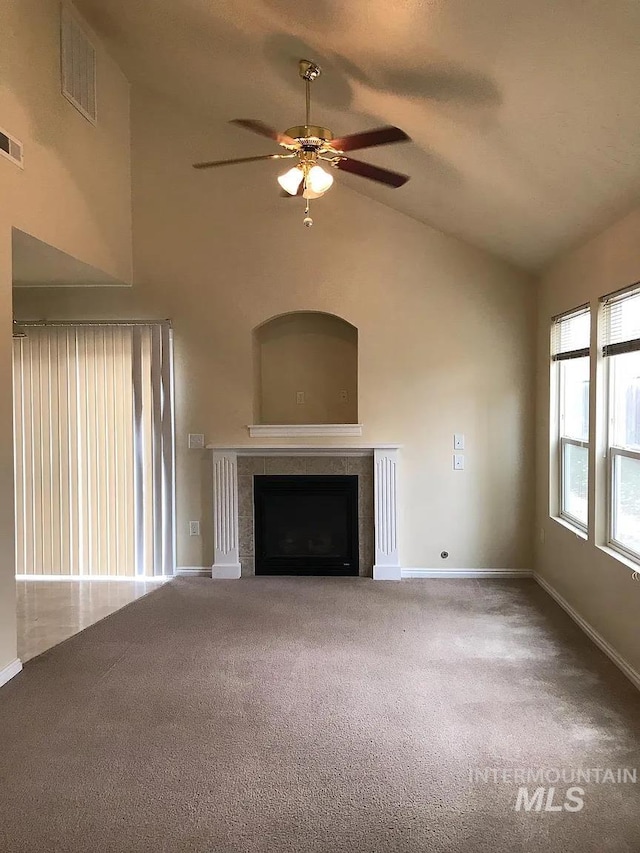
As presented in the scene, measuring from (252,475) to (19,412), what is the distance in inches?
82.9

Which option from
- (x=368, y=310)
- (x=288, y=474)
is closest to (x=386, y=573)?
(x=288, y=474)

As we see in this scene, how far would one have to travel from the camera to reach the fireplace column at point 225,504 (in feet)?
18.5

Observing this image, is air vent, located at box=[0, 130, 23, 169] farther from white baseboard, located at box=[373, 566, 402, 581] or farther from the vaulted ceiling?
white baseboard, located at box=[373, 566, 402, 581]

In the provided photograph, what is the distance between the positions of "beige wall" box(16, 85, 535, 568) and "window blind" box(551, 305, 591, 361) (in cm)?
52

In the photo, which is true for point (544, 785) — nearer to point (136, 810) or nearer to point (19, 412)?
point (136, 810)

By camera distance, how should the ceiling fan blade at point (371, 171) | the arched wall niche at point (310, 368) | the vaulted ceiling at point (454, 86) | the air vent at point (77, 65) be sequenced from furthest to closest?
1. the arched wall niche at point (310, 368)
2. the air vent at point (77, 65)
3. the ceiling fan blade at point (371, 171)
4. the vaulted ceiling at point (454, 86)

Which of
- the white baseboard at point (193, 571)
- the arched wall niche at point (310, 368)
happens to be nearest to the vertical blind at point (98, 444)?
the white baseboard at point (193, 571)

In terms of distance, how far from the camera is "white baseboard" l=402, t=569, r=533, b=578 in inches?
218

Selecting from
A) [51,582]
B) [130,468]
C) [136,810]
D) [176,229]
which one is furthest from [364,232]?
[136,810]

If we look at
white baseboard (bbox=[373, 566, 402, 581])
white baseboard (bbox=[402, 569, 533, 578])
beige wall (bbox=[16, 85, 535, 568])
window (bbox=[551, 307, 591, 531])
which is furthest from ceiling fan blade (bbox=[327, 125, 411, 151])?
white baseboard (bbox=[402, 569, 533, 578])

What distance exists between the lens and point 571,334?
4.66 m

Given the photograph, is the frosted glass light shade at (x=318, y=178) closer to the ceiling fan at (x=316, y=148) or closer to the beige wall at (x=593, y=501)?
the ceiling fan at (x=316, y=148)

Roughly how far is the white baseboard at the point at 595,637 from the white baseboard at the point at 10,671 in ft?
10.9

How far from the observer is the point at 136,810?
2.40 metres
